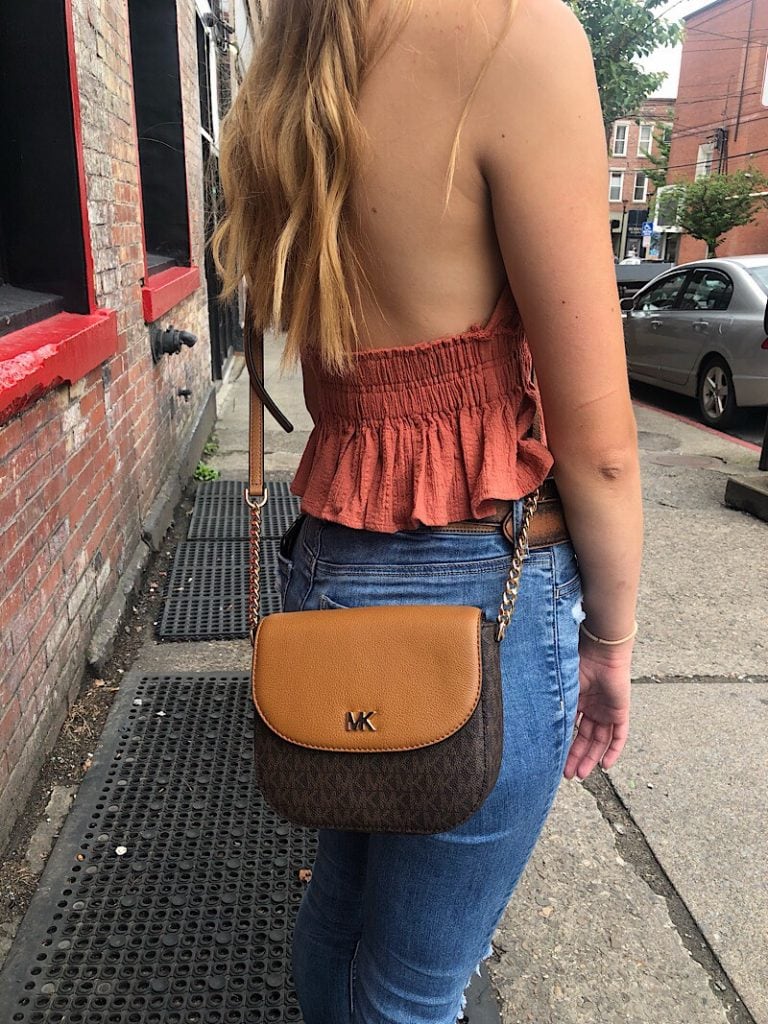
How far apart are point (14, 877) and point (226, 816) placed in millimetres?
574

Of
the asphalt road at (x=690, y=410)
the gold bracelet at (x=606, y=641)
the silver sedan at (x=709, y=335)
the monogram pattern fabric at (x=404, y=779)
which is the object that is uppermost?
the gold bracelet at (x=606, y=641)

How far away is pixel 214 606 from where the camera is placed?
154 inches

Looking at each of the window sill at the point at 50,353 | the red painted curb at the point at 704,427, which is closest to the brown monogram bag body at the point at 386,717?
the window sill at the point at 50,353

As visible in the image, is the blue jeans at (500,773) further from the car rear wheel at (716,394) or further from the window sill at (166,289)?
the car rear wheel at (716,394)

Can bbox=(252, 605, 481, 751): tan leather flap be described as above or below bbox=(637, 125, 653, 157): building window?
below

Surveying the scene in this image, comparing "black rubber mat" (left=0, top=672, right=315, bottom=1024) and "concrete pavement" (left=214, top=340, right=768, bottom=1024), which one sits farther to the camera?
"concrete pavement" (left=214, top=340, right=768, bottom=1024)

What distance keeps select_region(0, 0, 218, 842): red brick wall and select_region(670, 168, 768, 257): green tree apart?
28.1 metres

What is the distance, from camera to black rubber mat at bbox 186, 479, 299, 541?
15.8 ft

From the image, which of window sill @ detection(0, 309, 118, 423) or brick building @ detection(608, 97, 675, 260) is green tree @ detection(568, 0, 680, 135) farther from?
brick building @ detection(608, 97, 675, 260)

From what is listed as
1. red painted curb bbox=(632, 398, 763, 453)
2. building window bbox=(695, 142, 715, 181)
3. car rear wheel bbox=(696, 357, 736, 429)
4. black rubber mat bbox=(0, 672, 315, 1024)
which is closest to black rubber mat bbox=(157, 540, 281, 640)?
black rubber mat bbox=(0, 672, 315, 1024)

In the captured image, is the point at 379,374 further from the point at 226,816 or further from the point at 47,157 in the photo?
the point at 47,157

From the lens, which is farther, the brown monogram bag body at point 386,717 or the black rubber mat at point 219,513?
the black rubber mat at point 219,513

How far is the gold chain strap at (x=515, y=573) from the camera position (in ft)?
3.40

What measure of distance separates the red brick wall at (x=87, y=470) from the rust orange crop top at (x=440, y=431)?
1.57 m
